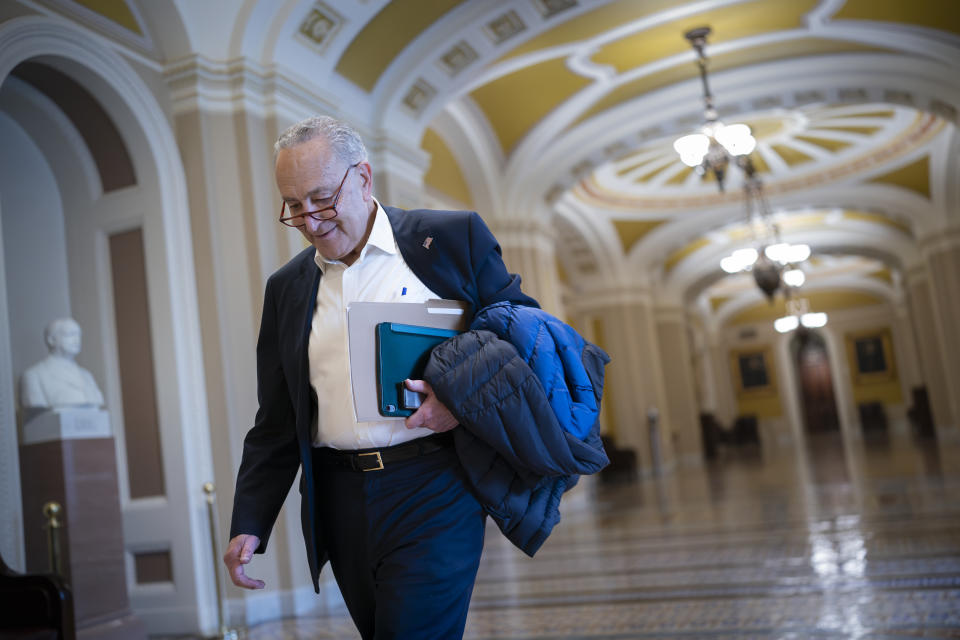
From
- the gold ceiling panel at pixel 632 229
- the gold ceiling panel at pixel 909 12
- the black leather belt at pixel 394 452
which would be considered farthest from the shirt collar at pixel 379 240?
the gold ceiling panel at pixel 632 229

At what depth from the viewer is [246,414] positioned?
5301 mm

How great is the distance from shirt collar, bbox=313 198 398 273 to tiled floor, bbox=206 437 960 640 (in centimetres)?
268

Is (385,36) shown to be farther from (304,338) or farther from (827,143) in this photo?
(827,143)

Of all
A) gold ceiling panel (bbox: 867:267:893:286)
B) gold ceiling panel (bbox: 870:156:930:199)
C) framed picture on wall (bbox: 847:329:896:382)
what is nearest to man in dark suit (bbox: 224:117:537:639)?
gold ceiling panel (bbox: 870:156:930:199)

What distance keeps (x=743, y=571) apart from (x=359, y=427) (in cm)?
410

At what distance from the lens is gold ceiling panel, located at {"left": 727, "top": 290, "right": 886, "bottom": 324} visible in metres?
27.4

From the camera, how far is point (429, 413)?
5.26 feet

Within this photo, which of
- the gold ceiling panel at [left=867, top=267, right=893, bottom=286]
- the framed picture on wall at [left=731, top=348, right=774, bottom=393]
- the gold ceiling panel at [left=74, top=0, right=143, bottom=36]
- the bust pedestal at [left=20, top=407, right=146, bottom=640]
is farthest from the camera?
the framed picture on wall at [left=731, top=348, right=774, bottom=393]

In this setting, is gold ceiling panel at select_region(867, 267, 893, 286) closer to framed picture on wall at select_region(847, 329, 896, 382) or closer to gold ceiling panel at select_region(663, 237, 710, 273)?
framed picture on wall at select_region(847, 329, 896, 382)

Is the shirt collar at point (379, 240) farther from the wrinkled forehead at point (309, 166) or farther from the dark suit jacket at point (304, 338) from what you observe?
the wrinkled forehead at point (309, 166)

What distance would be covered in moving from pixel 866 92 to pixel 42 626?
943 centimetres

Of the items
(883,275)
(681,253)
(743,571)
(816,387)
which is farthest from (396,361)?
(816,387)

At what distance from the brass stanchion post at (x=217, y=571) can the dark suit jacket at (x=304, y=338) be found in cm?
301

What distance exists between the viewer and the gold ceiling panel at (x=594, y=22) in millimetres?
7457
